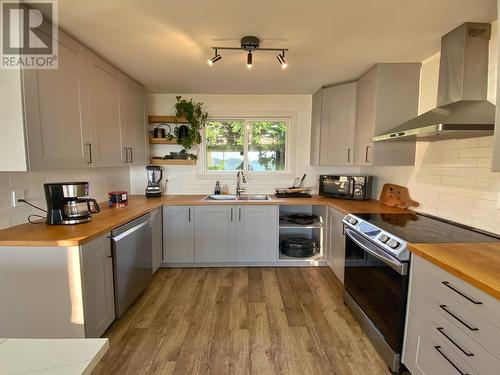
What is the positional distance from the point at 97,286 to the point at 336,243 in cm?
227

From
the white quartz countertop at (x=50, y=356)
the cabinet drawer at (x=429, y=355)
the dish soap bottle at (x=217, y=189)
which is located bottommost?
the cabinet drawer at (x=429, y=355)

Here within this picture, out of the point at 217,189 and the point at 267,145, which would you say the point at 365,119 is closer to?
the point at 267,145

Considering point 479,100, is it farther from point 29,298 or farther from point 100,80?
point 29,298

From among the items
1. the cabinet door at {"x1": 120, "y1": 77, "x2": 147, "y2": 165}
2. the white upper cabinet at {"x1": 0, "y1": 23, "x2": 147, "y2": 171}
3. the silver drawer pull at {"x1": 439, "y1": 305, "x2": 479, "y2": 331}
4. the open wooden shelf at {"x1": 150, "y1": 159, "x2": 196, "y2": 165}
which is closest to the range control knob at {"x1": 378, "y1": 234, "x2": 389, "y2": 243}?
the silver drawer pull at {"x1": 439, "y1": 305, "x2": 479, "y2": 331}

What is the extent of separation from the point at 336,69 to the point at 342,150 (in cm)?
91

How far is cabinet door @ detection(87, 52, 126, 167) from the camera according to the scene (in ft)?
7.16

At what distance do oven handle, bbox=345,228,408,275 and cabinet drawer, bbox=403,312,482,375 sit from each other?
0.83ft

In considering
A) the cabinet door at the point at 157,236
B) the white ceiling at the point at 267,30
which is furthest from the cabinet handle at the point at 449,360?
the cabinet door at the point at 157,236

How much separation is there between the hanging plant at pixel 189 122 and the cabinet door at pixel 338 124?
1.64 metres

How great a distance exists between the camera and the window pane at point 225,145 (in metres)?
3.62

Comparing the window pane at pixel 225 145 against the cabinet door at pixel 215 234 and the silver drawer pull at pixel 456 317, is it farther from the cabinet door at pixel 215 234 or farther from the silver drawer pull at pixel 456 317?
the silver drawer pull at pixel 456 317

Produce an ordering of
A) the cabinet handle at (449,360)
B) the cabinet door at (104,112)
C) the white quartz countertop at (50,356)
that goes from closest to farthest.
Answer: the white quartz countertop at (50,356), the cabinet handle at (449,360), the cabinet door at (104,112)

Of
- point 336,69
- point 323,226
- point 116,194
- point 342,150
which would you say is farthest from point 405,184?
point 116,194

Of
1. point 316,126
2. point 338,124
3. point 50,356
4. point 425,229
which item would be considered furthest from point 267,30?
point 50,356
